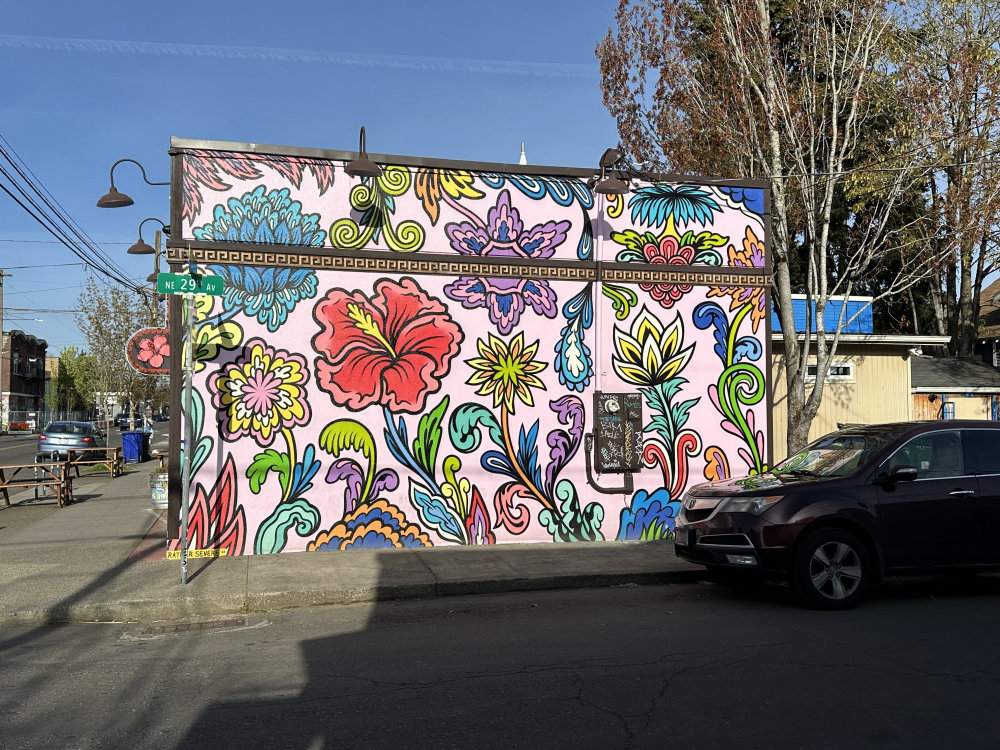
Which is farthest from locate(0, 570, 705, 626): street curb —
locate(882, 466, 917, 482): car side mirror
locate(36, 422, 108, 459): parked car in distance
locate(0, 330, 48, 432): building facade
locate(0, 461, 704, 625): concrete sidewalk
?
locate(0, 330, 48, 432): building facade

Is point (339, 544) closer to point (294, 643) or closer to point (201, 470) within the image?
point (201, 470)

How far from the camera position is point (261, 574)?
8891mm

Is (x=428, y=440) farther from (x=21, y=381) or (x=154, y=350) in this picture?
(x=21, y=381)

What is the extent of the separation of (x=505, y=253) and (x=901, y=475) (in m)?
5.49

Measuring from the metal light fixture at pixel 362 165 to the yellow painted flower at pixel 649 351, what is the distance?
3.81m

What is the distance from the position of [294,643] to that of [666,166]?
15.6 meters

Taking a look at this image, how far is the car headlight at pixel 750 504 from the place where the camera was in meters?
7.63

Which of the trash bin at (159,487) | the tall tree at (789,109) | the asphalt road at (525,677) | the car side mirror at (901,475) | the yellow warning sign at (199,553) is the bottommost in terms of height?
the asphalt road at (525,677)

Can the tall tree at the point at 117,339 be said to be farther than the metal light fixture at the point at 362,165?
Yes

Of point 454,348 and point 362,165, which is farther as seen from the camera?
point 454,348

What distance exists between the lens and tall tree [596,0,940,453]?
54.4ft

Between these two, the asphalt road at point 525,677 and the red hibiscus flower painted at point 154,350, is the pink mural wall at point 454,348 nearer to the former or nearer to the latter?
the red hibiscus flower painted at point 154,350

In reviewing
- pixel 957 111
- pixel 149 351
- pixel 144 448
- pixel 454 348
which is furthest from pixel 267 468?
pixel 144 448

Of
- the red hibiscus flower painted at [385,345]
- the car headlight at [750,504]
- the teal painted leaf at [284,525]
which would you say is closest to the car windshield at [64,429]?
the teal painted leaf at [284,525]
